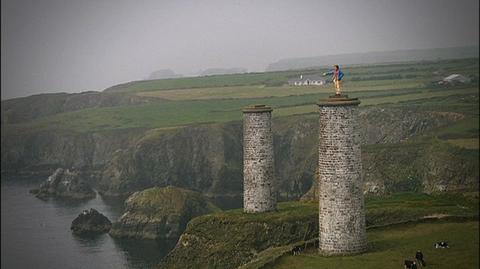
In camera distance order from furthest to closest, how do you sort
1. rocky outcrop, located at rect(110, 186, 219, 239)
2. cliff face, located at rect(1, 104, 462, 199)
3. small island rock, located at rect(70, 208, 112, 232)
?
1. cliff face, located at rect(1, 104, 462, 199)
2. small island rock, located at rect(70, 208, 112, 232)
3. rocky outcrop, located at rect(110, 186, 219, 239)

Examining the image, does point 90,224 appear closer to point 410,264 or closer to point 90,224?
point 90,224

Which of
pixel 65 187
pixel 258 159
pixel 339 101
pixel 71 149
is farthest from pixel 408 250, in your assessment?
pixel 71 149

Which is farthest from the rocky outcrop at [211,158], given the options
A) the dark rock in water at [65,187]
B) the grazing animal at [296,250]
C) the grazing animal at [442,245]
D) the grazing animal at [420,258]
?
the grazing animal at [420,258]

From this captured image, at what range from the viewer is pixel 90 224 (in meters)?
66.2

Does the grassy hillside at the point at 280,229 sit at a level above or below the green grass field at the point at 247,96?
below

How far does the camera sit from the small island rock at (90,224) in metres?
65.3

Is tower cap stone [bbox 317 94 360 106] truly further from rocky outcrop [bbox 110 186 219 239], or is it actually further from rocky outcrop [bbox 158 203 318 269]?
rocky outcrop [bbox 110 186 219 239]

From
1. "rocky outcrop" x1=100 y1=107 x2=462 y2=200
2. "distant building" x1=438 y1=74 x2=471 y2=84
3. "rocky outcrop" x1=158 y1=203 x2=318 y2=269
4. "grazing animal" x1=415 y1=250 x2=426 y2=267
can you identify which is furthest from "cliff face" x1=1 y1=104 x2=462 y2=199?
"grazing animal" x1=415 y1=250 x2=426 y2=267

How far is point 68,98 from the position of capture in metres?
115

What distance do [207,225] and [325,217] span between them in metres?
14.2

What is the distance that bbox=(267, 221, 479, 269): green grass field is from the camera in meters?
25.5

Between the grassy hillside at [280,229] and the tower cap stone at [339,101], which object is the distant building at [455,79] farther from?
the tower cap stone at [339,101]

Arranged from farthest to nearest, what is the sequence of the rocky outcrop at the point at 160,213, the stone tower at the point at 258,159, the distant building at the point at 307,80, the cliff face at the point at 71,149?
the cliff face at the point at 71,149 → the distant building at the point at 307,80 → the rocky outcrop at the point at 160,213 → the stone tower at the point at 258,159

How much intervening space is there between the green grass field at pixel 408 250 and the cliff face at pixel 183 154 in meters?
45.4
